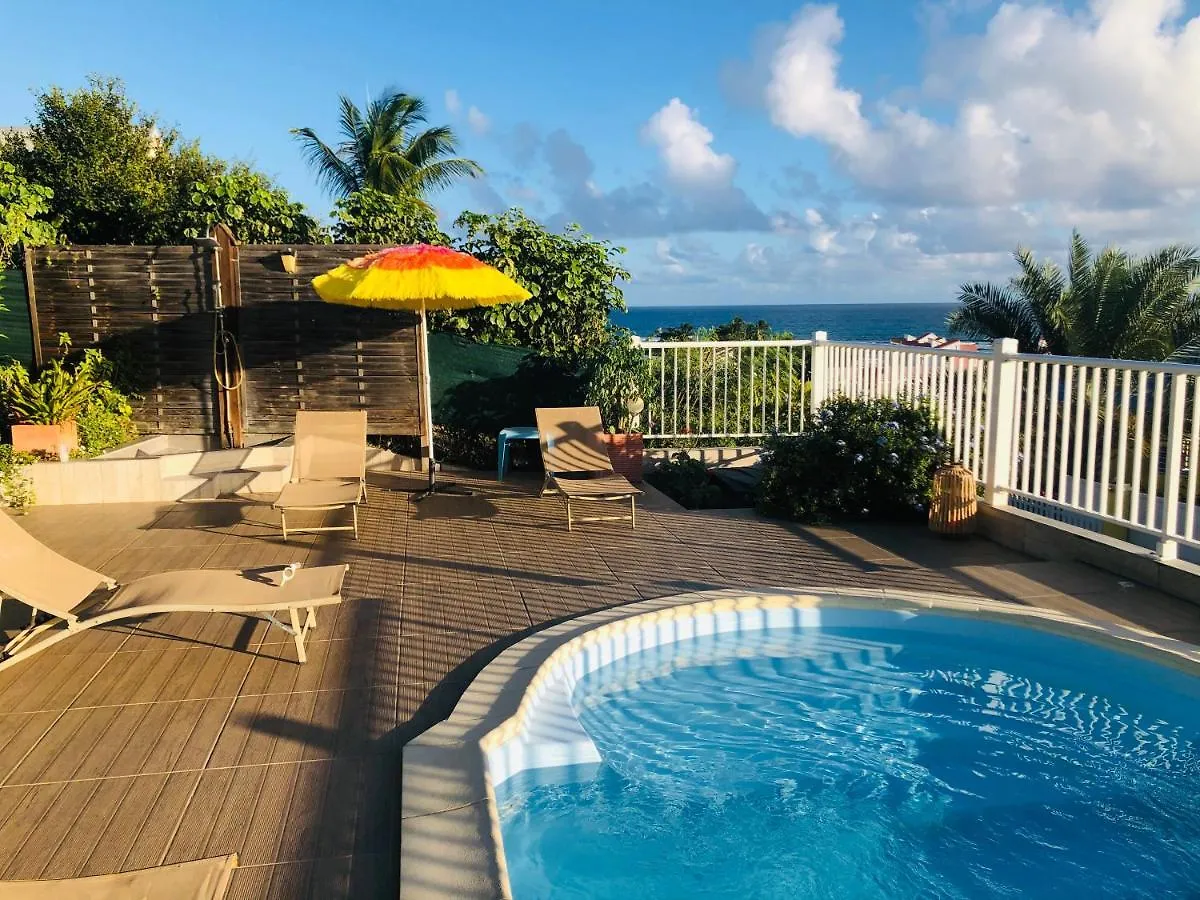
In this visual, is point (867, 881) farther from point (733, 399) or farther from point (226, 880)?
A: point (733, 399)

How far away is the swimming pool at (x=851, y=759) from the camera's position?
129 inches

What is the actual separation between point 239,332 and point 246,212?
8.13ft

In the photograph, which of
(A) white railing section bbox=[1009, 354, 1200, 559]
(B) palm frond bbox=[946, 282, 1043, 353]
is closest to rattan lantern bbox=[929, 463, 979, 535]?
(A) white railing section bbox=[1009, 354, 1200, 559]

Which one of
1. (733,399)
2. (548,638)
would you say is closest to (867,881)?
(548,638)

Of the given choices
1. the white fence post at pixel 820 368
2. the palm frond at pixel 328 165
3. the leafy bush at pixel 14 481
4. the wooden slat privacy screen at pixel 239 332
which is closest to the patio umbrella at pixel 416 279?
the wooden slat privacy screen at pixel 239 332

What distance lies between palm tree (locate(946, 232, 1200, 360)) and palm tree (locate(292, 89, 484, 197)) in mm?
11984

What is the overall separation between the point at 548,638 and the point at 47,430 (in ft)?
20.1

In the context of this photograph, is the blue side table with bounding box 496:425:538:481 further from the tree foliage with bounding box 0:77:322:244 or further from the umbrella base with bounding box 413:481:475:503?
the tree foliage with bounding box 0:77:322:244

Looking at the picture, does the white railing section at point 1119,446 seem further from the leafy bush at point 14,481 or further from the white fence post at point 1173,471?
the leafy bush at point 14,481

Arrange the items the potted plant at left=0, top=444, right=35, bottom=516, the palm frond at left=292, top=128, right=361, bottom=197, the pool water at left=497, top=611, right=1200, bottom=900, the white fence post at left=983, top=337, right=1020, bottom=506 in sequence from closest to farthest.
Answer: the pool water at left=497, top=611, right=1200, bottom=900 < the white fence post at left=983, top=337, right=1020, bottom=506 < the potted plant at left=0, top=444, right=35, bottom=516 < the palm frond at left=292, top=128, right=361, bottom=197

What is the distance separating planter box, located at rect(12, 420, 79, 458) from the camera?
8.22 metres

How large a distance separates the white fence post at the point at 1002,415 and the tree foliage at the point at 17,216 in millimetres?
9855

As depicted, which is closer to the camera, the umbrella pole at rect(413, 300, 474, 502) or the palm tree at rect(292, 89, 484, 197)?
the umbrella pole at rect(413, 300, 474, 502)

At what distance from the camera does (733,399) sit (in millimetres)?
10328
